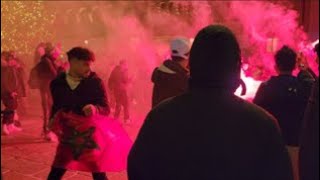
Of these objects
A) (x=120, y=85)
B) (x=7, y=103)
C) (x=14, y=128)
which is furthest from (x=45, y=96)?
(x=7, y=103)

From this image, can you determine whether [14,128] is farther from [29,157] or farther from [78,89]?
[78,89]

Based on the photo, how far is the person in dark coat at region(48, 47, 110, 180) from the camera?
3590mm

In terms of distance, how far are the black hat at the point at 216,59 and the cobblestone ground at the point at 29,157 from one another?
3.17m

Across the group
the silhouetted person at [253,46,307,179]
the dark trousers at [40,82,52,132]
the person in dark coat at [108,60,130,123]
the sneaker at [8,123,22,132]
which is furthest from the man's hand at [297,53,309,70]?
the sneaker at [8,123,22,132]

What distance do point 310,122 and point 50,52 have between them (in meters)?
4.42

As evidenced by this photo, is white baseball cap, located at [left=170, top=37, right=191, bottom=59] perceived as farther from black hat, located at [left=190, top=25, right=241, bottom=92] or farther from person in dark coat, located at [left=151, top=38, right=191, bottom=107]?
black hat, located at [left=190, top=25, right=241, bottom=92]

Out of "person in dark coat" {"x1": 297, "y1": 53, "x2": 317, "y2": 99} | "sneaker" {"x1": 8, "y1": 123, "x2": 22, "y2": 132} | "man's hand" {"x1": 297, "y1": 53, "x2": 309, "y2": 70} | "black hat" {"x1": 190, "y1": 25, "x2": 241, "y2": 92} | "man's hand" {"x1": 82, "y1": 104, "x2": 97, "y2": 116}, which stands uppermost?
"black hat" {"x1": 190, "y1": 25, "x2": 241, "y2": 92}

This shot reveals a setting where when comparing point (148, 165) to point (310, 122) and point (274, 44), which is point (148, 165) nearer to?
point (310, 122)

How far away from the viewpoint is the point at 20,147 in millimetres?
6320

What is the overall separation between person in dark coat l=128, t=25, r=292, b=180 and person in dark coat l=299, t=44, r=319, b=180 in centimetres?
59

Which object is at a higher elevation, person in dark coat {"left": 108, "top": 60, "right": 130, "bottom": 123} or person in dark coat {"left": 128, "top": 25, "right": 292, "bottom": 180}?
person in dark coat {"left": 128, "top": 25, "right": 292, "bottom": 180}

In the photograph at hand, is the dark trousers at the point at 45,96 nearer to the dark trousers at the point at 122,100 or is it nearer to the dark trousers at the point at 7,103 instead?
the dark trousers at the point at 122,100

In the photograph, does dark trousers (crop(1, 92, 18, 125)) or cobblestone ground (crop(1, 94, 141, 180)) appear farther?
cobblestone ground (crop(1, 94, 141, 180))

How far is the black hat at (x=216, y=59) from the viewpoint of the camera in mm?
1739
